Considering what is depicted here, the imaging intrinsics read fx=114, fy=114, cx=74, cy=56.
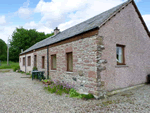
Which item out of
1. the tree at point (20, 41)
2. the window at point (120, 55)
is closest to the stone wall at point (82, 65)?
the window at point (120, 55)

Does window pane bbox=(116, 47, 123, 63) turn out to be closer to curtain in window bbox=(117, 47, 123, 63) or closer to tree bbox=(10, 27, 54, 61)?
curtain in window bbox=(117, 47, 123, 63)

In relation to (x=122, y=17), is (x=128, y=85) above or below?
below

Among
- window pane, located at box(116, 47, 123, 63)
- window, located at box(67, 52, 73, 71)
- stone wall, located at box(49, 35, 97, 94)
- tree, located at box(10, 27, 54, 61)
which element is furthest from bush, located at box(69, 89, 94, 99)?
tree, located at box(10, 27, 54, 61)

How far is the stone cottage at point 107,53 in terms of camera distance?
5285 mm

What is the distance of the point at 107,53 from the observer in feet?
18.3

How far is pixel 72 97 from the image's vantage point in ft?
18.2

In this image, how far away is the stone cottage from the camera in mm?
5285

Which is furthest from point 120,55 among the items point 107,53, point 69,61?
point 69,61

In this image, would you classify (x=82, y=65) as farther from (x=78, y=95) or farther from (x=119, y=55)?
(x=119, y=55)

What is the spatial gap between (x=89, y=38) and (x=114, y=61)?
1808 mm

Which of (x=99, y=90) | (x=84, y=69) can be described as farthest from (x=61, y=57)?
(x=99, y=90)

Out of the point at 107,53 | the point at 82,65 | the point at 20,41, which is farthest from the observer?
the point at 20,41

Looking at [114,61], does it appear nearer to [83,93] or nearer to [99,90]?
[99,90]

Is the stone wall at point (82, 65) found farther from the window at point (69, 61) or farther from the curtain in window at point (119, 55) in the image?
the curtain in window at point (119, 55)
